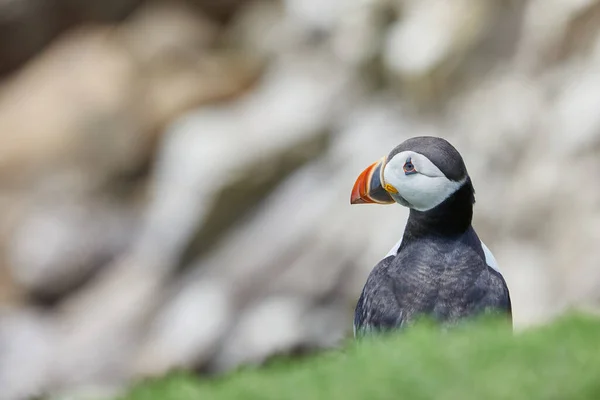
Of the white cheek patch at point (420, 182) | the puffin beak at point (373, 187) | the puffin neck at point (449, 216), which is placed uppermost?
the puffin beak at point (373, 187)

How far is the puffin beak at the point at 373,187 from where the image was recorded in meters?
5.22

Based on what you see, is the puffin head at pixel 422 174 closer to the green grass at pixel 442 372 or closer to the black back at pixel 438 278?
the black back at pixel 438 278

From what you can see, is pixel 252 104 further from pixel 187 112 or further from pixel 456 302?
pixel 456 302

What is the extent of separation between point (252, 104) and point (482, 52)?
4956mm

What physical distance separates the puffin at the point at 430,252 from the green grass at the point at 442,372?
1.00m

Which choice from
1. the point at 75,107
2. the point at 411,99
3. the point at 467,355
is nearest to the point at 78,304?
the point at 75,107

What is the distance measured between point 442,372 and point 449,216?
1862mm

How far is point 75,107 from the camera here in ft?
61.7

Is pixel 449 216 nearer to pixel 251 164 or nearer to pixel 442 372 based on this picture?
pixel 442 372

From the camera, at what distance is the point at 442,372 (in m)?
3.39

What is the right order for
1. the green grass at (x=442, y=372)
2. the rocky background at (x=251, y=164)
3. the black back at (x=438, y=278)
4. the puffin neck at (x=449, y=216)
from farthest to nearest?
the rocky background at (x=251, y=164)
the puffin neck at (x=449, y=216)
the black back at (x=438, y=278)
the green grass at (x=442, y=372)

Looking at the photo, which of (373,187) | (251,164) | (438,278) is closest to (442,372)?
(438,278)

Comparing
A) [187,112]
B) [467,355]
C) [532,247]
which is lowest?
[467,355]

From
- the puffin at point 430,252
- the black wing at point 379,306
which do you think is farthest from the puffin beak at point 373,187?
the black wing at point 379,306
